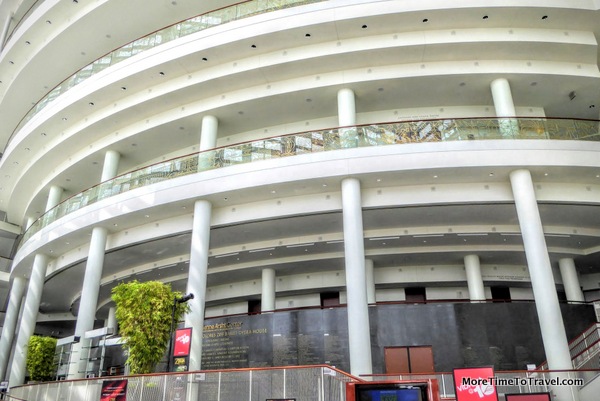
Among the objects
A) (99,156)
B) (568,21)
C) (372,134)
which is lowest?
(372,134)

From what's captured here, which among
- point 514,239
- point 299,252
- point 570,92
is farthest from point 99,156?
point 570,92

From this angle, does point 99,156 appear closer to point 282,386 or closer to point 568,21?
point 282,386

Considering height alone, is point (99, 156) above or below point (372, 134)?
above

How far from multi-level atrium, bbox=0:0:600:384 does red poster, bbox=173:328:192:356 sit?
1899 mm

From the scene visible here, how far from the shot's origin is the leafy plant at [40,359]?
1748 cm

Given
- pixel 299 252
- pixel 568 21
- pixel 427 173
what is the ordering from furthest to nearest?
pixel 299 252 < pixel 568 21 < pixel 427 173

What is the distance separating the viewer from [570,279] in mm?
18359

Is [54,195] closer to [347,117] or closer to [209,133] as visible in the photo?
[209,133]

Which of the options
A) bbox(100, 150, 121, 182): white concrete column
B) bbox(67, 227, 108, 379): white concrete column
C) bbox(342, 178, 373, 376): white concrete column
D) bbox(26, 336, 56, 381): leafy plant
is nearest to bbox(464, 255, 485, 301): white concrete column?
bbox(342, 178, 373, 376): white concrete column

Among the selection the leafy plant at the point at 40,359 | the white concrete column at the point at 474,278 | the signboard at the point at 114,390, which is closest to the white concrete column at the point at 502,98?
the white concrete column at the point at 474,278

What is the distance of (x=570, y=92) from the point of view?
1611 cm

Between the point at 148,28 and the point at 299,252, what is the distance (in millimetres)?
12385

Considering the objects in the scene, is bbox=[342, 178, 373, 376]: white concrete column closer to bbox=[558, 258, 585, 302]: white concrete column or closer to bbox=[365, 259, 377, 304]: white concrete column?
bbox=[365, 259, 377, 304]: white concrete column

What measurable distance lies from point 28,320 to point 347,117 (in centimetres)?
1609
